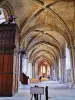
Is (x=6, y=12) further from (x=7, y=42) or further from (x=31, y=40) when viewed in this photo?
(x=31, y=40)

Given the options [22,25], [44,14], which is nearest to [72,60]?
[44,14]

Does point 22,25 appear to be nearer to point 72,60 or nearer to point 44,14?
point 44,14

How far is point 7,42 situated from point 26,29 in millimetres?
9440

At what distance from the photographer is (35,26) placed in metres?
19.7

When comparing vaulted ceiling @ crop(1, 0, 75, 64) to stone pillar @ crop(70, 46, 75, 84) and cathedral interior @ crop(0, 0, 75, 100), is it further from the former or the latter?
stone pillar @ crop(70, 46, 75, 84)

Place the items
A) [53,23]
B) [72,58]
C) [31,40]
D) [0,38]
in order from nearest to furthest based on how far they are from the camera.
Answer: [0,38] → [72,58] → [53,23] → [31,40]

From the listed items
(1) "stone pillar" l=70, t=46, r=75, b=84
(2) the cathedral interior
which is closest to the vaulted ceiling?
(2) the cathedral interior

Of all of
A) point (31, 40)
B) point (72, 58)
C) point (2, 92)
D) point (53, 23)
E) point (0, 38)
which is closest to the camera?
point (2, 92)

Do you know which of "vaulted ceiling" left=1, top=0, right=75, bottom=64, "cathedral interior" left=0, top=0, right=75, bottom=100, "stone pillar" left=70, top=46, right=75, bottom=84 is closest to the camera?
"cathedral interior" left=0, top=0, right=75, bottom=100

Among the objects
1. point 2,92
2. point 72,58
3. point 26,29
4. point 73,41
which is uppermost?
point 26,29

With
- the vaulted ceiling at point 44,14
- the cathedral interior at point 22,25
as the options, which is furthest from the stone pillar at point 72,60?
the vaulted ceiling at point 44,14

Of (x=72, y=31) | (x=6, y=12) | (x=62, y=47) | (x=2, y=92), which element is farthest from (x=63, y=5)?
(x=62, y=47)

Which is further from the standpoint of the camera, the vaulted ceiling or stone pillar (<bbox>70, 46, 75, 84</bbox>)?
stone pillar (<bbox>70, 46, 75, 84</bbox>)

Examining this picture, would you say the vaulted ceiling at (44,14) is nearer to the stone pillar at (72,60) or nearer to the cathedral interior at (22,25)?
the cathedral interior at (22,25)
